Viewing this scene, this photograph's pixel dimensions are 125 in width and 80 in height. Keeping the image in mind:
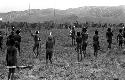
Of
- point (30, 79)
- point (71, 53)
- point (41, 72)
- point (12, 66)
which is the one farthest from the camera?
→ point (71, 53)

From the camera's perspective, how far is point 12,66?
14.6m

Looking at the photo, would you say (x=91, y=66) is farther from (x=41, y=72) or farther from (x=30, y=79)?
(x=30, y=79)

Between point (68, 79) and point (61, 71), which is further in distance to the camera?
point (61, 71)

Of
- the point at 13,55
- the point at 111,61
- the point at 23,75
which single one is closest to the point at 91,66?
the point at 111,61

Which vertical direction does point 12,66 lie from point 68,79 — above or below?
above

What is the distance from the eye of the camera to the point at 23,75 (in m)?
17.0

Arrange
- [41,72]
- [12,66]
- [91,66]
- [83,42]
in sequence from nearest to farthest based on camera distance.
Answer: [12,66] → [41,72] → [91,66] → [83,42]

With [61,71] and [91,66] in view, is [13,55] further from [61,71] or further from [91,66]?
[91,66]

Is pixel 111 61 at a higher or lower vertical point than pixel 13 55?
lower

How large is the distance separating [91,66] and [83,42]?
4152mm

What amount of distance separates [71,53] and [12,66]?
13183 mm

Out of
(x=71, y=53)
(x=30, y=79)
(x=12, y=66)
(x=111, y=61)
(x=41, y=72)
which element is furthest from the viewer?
(x=71, y=53)

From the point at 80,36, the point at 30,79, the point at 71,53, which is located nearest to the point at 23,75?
the point at 30,79

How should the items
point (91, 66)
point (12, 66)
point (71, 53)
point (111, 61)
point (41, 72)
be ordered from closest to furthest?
1. point (12, 66)
2. point (41, 72)
3. point (91, 66)
4. point (111, 61)
5. point (71, 53)
